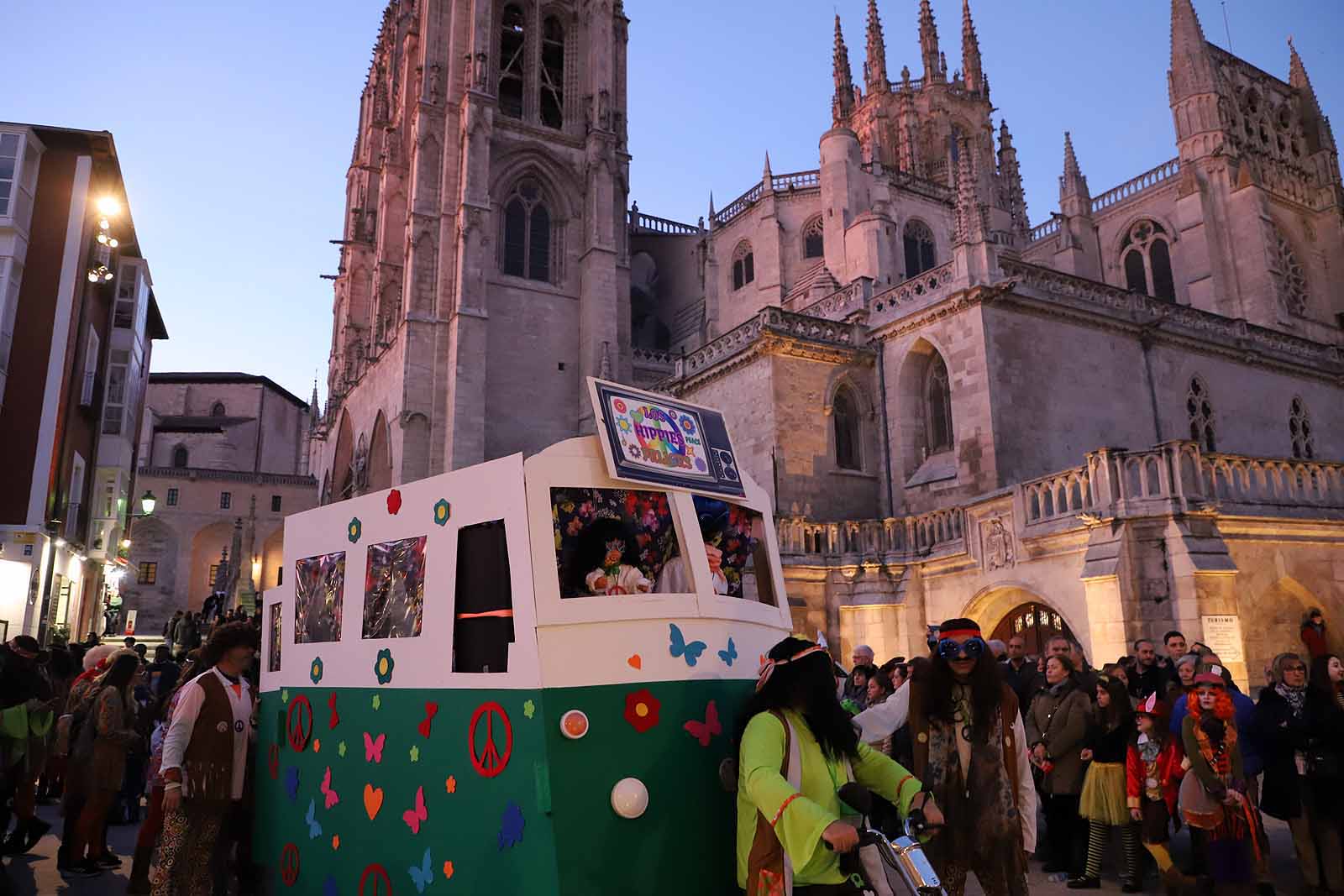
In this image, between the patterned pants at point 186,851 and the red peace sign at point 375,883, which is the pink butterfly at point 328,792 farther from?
the patterned pants at point 186,851

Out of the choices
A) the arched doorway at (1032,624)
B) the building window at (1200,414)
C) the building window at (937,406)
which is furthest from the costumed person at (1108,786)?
the building window at (1200,414)

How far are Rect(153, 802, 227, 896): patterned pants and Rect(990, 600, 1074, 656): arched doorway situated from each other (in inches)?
485

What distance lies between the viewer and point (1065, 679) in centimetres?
685

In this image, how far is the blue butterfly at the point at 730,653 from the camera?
450cm

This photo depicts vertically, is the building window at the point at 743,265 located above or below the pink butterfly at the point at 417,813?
above

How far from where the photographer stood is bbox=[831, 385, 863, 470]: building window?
66.6ft

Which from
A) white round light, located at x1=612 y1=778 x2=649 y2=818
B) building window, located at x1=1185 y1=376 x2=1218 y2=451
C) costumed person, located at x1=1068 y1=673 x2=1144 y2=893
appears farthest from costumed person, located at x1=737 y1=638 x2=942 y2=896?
building window, located at x1=1185 y1=376 x2=1218 y2=451

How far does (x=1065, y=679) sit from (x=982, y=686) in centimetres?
305

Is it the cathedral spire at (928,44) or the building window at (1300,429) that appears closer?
the building window at (1300,429)

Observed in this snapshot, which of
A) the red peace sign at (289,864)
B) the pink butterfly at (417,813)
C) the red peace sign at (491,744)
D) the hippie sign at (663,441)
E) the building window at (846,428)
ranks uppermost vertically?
the building window at (846,428)

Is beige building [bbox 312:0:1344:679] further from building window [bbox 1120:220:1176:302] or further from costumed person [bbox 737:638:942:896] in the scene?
costumed person [bbox 737:638:942:896]

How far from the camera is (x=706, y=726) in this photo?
4.29 metres

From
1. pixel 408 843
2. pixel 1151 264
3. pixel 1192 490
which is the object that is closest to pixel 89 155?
pixel 408 843

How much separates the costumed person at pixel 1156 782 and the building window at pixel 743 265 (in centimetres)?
3009
